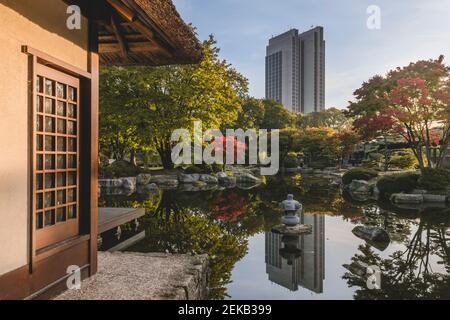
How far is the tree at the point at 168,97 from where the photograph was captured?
71.6ft

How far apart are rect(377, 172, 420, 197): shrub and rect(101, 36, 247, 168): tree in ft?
36.7

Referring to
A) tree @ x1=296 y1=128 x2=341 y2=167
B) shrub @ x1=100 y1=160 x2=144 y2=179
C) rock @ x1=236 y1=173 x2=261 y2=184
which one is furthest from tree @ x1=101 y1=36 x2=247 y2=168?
tree @ x1=296 y1=128 x2=341 y2=167

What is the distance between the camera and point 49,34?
3801mm

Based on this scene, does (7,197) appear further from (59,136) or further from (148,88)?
(148,88)

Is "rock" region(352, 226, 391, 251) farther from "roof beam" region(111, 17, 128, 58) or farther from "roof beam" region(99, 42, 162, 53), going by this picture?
"roof beam" region(111, 17, 128, 58)

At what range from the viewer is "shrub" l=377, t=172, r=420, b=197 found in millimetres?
15062

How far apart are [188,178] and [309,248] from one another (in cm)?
1481

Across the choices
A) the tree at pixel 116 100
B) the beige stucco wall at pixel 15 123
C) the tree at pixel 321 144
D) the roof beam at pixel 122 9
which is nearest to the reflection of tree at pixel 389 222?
the roof beam at pixel 122 9

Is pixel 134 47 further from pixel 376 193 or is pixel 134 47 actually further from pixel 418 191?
pixel 376 193

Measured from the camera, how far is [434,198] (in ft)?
45.3

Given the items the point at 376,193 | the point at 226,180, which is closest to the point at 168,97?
the point at 226,180

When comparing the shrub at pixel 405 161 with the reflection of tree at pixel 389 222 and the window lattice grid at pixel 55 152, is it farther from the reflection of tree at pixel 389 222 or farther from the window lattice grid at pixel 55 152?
the window lattice grid at pixel 55 152

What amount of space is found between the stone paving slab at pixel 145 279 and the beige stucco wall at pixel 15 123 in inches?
39.3
